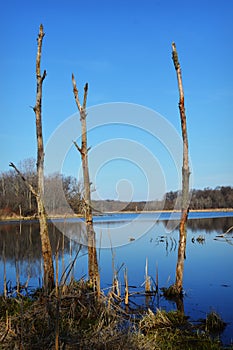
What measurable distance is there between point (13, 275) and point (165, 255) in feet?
22.9

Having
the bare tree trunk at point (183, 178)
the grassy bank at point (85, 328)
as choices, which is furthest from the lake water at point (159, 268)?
the bare tree trunk at point (183, 178)

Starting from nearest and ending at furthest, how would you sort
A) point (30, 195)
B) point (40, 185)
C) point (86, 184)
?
1. point (40, 185)
2. point (86, 184)
3. point (30, 195)

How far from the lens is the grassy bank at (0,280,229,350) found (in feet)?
14.1

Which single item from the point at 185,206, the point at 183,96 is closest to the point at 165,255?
the point at 185,206

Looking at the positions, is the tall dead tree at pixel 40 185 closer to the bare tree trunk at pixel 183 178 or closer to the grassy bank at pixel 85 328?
the grassy bank at pixel 85 328

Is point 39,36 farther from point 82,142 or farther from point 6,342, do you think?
point 6,342

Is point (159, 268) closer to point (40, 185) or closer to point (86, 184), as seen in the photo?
point (86, 184)

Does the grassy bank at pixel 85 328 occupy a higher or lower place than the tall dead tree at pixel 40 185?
lower

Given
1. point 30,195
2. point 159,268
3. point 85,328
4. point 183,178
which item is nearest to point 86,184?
point 183,178

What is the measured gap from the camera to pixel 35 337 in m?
4.45

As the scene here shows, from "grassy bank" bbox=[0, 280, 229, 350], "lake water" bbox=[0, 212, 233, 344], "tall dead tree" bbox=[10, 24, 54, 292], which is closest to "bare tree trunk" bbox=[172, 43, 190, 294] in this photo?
"lake water" bbox=[0, 212, 233, 344]

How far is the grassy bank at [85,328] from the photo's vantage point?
4295mm

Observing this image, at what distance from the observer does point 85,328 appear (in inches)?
222

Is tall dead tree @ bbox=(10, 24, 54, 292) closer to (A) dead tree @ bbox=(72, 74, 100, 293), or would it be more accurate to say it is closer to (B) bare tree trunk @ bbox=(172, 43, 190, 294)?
(A) dead tree @ bbox=(72, 74, 100, 293)
